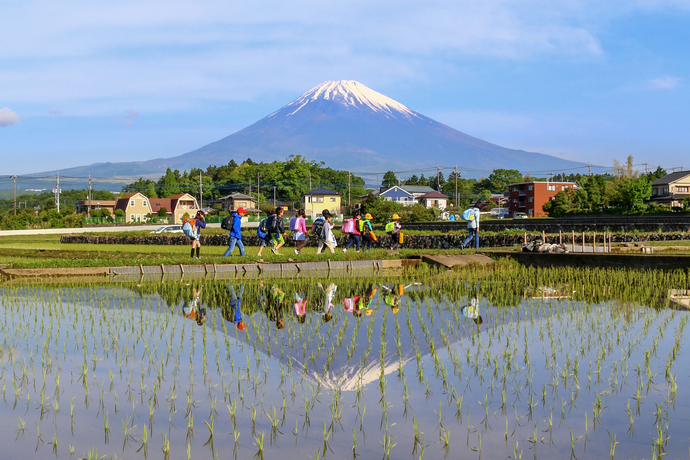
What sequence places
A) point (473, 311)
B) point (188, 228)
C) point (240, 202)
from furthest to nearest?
1. point (240, 202)
2. point (188, 228)
3. point (473, 311)

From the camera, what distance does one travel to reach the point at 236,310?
910cm

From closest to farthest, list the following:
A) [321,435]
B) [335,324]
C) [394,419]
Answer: [321,435]
[394,419]
[335,324]

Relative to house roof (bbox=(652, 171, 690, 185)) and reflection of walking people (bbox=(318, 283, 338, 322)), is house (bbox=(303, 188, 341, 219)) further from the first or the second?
reflection of walking people (bbox=(318, 283, 338, 322))

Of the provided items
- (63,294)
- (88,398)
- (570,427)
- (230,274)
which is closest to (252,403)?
(88,398)

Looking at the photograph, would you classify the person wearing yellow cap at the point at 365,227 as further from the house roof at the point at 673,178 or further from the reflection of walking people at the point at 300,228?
the house roof at the point at 673,178

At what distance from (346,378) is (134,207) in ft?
296

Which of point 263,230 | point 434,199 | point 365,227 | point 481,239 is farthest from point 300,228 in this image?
point 434,199

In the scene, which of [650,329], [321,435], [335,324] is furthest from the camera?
[335,324]

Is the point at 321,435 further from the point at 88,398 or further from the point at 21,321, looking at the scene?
the point at 21,321

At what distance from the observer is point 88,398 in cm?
505

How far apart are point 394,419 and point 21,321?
600 centimetres

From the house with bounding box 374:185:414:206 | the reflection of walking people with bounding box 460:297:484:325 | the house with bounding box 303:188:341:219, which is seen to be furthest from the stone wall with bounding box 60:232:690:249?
the house with bounding box 374:185:414:206

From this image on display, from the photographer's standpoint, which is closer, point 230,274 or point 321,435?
point 321,435

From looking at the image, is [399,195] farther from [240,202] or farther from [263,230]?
[263,230]
